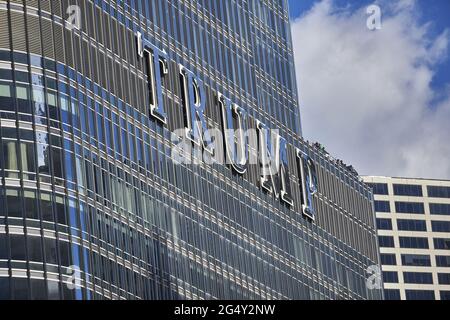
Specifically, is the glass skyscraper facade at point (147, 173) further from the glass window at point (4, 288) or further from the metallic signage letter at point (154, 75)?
the metallic signage letter at point (154, 75)

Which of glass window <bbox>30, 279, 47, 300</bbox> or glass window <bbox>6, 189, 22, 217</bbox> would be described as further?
glass window <bbox>6, 189, 22, 217</bbox>

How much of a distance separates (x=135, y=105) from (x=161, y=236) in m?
9.70

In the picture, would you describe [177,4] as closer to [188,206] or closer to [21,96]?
[188,206]

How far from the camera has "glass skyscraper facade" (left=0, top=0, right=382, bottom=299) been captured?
122812mm

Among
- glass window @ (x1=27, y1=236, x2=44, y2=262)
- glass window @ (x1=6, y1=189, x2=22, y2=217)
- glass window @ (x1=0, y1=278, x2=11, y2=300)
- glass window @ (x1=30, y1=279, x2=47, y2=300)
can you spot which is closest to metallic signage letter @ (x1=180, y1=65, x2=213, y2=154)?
glass window @ (x1=6, y1=189, x2=22, y2=217)

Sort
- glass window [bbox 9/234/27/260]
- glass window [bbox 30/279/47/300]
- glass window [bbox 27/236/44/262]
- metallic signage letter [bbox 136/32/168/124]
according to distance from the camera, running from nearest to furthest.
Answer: glass window [bbox 30/279/47/300] < glass window [bbox 9/234/27/260] < glass window [bbox 27/236/44/262] < metallic signage letter [bbox 136/32/168/124]

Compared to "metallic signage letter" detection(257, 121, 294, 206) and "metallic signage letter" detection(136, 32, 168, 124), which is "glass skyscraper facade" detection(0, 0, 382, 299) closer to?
"metallic signage letter" detection(136, 32, 168, 124)

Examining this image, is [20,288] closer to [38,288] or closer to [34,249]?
[38,288]

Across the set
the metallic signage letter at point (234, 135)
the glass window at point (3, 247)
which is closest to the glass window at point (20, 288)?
the glass window at point (3, 247)

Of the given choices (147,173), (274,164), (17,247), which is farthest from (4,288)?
(274,164)

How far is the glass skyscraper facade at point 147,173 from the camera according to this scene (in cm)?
12281

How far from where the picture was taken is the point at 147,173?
137625 millimetres

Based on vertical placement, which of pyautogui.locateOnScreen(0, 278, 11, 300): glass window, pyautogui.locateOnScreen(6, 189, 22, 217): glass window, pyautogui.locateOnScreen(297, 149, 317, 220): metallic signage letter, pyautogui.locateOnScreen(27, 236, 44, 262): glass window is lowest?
pyautogui.locateOnScreen(0, 278, 11, 300): glass window
